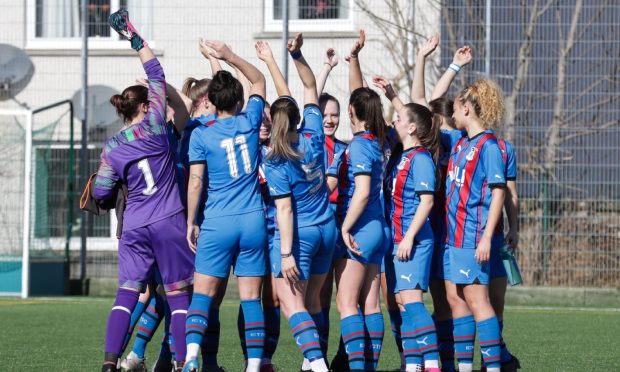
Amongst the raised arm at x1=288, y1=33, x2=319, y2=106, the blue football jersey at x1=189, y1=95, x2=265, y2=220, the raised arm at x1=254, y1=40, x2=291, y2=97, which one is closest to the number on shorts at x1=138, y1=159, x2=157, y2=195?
the blue football jersey at x1=189, y1=95, x2=265, y2=220

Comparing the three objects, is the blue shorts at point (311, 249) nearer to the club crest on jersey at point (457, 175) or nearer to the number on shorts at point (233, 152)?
the number on shorts at point (233, 152)

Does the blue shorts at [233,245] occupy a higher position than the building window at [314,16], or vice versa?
the building window at [314,16]

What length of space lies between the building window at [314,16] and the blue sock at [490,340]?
26.4 feet

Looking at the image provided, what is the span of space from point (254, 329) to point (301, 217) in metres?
0.75

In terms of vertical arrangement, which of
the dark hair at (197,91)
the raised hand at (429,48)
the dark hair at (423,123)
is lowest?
the dark hair at (423,123)

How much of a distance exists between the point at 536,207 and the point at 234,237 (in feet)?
23.9

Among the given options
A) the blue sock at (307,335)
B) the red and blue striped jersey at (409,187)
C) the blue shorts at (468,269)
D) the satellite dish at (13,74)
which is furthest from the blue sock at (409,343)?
the satellite dish at (13,74)

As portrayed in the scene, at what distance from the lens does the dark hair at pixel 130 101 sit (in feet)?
25.0

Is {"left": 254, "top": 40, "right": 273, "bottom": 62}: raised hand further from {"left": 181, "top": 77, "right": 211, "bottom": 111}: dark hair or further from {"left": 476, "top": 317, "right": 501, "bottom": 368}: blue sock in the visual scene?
{"left": 476, "top": 317, "right": 501, "bottom": 368}: blue sock

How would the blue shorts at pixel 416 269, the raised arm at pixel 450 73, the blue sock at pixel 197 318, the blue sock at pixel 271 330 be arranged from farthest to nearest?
1. the raised arm at pixel 450 73
2. the blue sock at pixel 271 330
3. the blue shorts at pixel 416 269
4. the blue sock at pixel 197 318

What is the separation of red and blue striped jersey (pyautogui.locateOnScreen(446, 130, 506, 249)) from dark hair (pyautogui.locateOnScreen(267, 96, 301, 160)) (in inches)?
44.5

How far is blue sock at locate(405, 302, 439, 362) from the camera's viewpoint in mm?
7312

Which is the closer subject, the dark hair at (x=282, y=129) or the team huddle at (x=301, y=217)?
the dark hair at (x=282, y=129)

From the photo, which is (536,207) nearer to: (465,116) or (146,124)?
(465,116)
